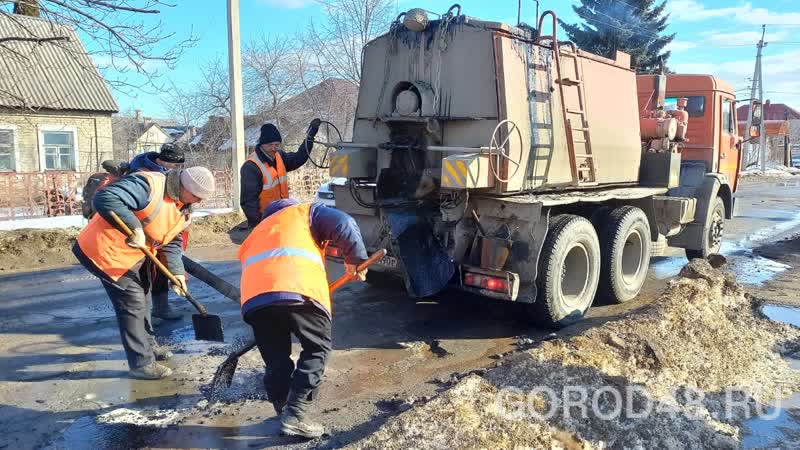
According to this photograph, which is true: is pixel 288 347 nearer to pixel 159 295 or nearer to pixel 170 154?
pixel 170 154

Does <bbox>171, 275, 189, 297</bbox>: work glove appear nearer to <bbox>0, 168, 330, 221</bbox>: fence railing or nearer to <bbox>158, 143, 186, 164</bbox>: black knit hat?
<bbox>158, 143, 186, 164</bbox>: black knit hat

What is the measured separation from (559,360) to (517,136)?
1.92 meters

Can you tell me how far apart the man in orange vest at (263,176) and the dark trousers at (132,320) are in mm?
1394

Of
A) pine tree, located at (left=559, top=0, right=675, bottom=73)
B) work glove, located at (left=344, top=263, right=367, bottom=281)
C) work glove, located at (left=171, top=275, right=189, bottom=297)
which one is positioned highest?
pine tree, located at (left=559, top=0, right=675, bottom=73)

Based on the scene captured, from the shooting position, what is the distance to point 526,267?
15.6 ft

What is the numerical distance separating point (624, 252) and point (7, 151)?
18.0m

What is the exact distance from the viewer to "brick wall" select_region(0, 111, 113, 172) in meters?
17.4

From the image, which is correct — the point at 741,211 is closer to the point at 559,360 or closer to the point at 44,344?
the point at 559,360

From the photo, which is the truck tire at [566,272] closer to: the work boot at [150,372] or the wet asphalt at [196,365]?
the wet asphalt at [196,365]

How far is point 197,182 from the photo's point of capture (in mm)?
3865

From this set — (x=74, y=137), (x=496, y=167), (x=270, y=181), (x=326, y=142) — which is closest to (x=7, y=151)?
(x=74, y=137)

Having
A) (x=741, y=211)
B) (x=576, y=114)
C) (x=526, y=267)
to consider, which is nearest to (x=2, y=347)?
(x=526, y=267)

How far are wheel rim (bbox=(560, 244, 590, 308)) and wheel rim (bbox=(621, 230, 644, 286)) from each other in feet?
3.83

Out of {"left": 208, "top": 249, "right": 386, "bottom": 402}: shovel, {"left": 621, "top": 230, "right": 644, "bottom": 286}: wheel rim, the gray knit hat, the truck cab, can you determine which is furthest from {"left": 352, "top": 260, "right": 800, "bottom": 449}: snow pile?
the truck cab
